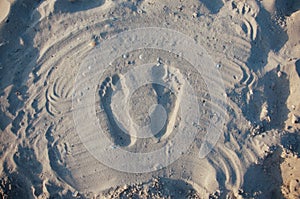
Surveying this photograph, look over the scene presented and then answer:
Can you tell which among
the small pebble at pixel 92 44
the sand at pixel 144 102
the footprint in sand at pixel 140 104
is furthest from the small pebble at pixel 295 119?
the small pebble at pixel 92 44

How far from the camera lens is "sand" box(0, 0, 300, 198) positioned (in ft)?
24.0

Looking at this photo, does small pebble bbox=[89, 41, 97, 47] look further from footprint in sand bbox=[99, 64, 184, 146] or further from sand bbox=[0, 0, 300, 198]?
footprint in sand bbox=[99, 64, 184, 146]

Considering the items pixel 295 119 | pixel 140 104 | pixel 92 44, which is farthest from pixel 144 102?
pixel 295 119

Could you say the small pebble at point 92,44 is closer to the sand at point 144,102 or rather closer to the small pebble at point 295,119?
the sand at point 144,102

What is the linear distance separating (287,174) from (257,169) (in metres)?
0.57

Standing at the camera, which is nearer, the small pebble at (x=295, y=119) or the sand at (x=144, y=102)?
the sand at (x=144, y=102)

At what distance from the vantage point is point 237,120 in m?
7.53

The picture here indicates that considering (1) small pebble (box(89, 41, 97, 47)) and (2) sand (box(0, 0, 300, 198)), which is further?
(1) small pebble (box(89, 41, 97, 47))

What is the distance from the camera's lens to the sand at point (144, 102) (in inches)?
288

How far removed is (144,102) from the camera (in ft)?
24.4

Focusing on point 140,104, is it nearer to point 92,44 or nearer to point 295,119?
point 92,44

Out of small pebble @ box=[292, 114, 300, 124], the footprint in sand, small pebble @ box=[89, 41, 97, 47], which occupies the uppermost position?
small pebble @ box=[89, 41, 97, 47]

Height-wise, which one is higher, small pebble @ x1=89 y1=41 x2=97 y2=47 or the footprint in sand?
small pebble @ x1=89 y1=41 x2=97 y2=47

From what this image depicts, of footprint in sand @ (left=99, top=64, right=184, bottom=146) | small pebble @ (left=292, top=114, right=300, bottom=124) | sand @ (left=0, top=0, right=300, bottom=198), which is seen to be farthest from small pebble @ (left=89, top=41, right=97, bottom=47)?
small pebble @ (left=292, top=114, right=300, bottom=124)
